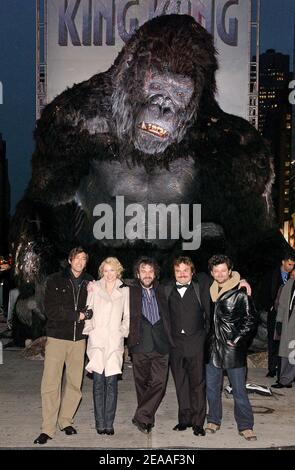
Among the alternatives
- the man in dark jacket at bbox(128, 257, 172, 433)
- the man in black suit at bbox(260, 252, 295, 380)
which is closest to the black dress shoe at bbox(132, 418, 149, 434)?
the man in dark jacket at bbox(128, 257, 172, 433)

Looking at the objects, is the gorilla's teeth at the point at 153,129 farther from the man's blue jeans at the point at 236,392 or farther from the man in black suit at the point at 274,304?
the man's blue jeans at the point at 236,392

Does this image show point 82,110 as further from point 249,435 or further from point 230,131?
point 249,435

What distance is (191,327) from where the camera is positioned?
600cm

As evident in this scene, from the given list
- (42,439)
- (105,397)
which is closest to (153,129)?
(105,397)

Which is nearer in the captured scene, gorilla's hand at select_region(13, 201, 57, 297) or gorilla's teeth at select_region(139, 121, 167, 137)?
gorilla's hand at select_region(13, 201, 57, 297)

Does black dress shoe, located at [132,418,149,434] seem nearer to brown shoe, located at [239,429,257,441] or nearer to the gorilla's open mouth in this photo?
brown shoe, located at [239,429,257,441]

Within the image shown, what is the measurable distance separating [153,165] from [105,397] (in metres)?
5.57

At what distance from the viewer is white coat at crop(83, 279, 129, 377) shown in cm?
588

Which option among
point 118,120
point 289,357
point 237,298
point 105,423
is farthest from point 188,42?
point 105,423

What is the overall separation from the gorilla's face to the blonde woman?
16.5 ft

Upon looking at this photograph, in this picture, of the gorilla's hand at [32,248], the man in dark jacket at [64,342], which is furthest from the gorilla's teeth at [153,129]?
the man in dark jacket at [64,342]

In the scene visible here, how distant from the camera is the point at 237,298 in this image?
5840 mm
